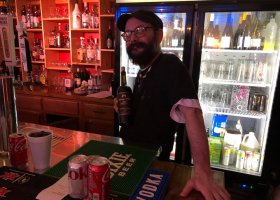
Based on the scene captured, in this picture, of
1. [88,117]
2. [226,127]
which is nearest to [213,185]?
[226,127]

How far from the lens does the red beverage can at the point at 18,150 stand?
0.99 m

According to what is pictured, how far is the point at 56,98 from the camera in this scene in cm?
293

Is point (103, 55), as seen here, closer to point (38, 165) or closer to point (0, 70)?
point (0, 70)

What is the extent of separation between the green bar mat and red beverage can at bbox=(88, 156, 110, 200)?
94 millimetres

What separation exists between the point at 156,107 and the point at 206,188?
0.59 meters

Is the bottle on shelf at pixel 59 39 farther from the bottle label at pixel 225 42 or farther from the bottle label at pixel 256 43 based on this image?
the bottle label at pixel 256 43

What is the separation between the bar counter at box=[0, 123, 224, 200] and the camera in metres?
0.90

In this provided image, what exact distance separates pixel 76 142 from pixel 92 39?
2205 mm

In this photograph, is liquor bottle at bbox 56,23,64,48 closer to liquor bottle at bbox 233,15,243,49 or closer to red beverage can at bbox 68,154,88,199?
liquor bottle at bbox 233,15,243,49

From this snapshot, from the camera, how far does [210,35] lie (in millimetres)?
2350

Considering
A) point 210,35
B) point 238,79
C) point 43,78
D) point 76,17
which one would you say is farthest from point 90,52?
point 238,79

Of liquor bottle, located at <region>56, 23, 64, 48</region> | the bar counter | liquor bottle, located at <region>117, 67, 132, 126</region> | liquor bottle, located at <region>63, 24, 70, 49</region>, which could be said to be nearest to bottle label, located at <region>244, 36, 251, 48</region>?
liquor bottle, located at <region>117, 67, 132, 126</region>

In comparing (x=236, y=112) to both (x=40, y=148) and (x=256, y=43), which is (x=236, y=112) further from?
(x=40, y=148)

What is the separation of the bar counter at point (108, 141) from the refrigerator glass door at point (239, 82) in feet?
4.45
